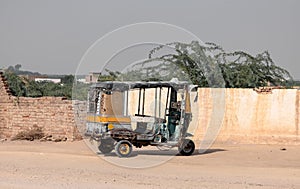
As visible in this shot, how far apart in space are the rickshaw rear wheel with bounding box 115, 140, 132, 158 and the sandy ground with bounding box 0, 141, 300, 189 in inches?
10.6

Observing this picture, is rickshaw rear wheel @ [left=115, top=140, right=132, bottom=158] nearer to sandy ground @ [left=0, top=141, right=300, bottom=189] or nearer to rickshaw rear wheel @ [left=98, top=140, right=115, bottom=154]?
sandy ground @ [left=0, top=141, right=300, bottom=189]

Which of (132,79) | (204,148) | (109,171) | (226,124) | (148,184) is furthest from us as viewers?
(226,124)

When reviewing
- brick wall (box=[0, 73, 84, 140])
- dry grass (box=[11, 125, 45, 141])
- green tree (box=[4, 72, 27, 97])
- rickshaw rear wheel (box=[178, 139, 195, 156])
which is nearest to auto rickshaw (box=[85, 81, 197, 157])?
rickshaw rear wheel (box=[178, 139, 195, 156])

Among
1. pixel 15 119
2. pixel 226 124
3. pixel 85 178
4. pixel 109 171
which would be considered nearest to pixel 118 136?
pixel 109 171

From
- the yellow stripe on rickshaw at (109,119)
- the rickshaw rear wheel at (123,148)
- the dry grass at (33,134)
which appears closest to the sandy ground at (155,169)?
the rickshaw rear wheel at (123,148)

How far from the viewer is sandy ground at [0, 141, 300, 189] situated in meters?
13.0

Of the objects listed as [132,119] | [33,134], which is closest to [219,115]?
[132,119]

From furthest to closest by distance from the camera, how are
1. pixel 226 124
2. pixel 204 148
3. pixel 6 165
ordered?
pixel 226 124, pixel 204 148, pixel 6 165

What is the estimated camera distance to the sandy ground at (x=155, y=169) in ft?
42.6

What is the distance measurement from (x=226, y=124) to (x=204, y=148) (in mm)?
2015

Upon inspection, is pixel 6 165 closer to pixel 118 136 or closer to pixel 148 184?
pixel 118 136

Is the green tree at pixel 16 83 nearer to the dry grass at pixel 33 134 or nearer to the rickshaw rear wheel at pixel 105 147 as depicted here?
the dry grass at pixel 33 134

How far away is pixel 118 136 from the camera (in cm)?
1791

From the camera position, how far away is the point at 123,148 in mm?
17938
